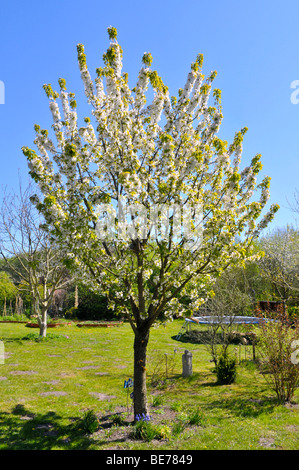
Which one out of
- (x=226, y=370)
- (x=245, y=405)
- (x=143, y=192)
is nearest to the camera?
(x=143, y=192)

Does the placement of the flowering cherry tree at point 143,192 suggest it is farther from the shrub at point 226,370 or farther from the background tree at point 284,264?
the background tree at point 284,264

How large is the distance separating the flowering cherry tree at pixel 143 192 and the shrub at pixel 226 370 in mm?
3655

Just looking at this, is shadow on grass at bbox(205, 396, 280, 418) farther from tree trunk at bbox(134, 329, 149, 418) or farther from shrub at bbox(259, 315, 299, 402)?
tree trunk at bbox(134, 329, 149, 418)

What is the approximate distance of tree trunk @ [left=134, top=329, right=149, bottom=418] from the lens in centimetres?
606

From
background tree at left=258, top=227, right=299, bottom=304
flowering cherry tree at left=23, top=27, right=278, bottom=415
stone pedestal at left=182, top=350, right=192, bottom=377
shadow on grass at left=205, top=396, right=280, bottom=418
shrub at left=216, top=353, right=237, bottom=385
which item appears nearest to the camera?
flowering cherry tree at left=23, top=27, right=278, bottom=415

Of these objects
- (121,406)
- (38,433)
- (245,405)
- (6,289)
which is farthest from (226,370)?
(6,289)

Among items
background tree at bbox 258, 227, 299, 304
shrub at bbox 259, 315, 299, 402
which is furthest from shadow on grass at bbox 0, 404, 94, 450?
background tree at bbox 258, 227, 299, 304

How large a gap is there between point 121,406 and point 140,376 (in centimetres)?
173

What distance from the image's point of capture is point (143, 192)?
535cm

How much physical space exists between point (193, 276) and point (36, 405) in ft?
15.7

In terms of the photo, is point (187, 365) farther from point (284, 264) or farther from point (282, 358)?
point (284, 264)

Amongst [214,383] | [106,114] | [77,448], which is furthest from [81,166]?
[214,383]

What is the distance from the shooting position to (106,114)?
6199 mm

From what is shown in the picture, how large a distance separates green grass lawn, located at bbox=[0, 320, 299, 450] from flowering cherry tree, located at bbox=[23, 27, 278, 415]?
0.91m
